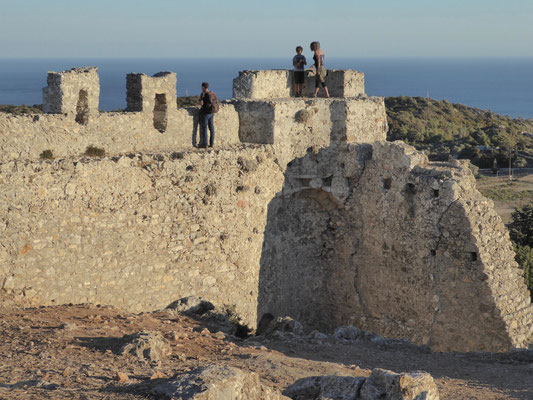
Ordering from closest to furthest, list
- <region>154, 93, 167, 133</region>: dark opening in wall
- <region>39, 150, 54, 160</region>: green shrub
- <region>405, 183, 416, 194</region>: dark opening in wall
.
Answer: <region>39, 150, 54, 160</region>: green shrub → <region>154, 93, 167, 133</region>: dark opening in wall → <region>405, 183, 416, 194</region>: dark opening in wall

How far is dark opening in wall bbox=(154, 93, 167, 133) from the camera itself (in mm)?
12477

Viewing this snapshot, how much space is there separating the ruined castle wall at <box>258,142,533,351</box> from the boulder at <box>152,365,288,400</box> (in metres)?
6.79

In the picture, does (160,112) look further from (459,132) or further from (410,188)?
(459,132)

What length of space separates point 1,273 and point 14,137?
1842 mm

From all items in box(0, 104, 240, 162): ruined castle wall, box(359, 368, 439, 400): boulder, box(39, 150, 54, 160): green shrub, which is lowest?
→ box(359, 368, 439, 400): boulder

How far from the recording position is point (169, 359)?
8414mm

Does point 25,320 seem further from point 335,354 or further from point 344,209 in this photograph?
point 344,209

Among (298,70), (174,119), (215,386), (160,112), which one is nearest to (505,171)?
(298,70)

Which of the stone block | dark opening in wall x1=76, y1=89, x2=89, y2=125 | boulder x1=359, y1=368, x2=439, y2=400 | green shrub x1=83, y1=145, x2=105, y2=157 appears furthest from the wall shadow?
boulder x1=359, y1=368, x2=439, y2=400

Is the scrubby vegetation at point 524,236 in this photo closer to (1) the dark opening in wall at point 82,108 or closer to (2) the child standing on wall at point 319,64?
(2) the child standing on wall at point 319,64

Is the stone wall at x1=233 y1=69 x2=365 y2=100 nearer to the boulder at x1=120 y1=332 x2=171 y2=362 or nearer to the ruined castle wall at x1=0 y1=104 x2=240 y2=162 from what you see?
the ruined castle wall at x1=0 y1=104 x2=240 y2=162

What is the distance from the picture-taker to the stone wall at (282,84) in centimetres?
1425

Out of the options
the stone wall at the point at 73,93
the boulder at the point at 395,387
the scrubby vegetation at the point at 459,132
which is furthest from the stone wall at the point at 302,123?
the scrubby vegetation at the point at 459,132

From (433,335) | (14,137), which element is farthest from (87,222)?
(433,335)
